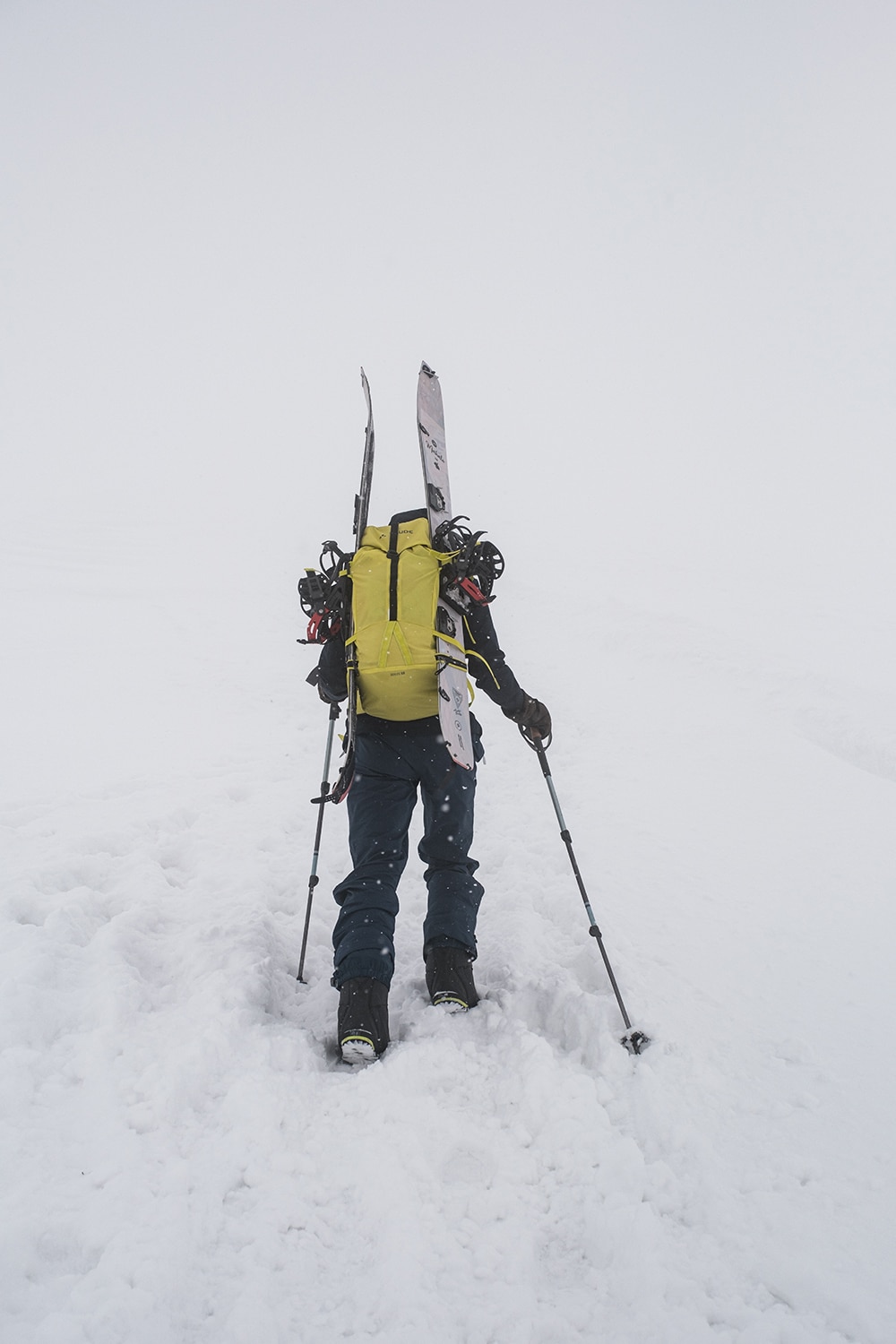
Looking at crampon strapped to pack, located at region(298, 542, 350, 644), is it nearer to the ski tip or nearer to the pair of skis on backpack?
the pair of skis on backpack

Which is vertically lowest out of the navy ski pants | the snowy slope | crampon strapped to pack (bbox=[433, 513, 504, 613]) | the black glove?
the snowy slope

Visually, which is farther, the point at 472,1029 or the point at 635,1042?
the point at 472,1029

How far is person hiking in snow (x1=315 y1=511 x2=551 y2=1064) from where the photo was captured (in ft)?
11.8

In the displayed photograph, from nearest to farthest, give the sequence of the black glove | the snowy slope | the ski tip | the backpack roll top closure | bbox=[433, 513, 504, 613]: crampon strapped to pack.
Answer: the snowy slope
the ski tip
the backpack roll top closure
bbox=[433, 513, 504, 613]: crampon strapped to pack
the black glove

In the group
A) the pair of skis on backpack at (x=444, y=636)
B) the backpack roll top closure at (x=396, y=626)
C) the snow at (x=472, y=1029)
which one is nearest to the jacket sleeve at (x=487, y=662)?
the pair of skis on backpack at (x=444, y=636)

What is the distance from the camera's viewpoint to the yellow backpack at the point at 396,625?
382 centimetres

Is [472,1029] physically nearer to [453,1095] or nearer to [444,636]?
[453,1095]

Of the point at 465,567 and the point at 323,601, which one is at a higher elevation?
the point at 465,567

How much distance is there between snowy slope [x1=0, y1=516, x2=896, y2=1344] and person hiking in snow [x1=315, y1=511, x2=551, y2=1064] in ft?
1.40

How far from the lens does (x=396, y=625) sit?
3818mm

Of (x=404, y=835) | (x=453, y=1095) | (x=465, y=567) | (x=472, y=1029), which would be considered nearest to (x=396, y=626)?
(x=465, y=567)

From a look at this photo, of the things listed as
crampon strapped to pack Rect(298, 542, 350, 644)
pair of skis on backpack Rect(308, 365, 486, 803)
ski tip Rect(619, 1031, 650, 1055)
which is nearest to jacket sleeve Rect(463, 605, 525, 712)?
A: pair of skis on backpack Rect(308, 365, 486, 803)

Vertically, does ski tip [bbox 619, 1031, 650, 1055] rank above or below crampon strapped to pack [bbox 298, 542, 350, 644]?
below

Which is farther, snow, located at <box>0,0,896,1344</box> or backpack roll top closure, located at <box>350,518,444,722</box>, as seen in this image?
backpack roll top closure, located at <box>350,518,444,722</box>
